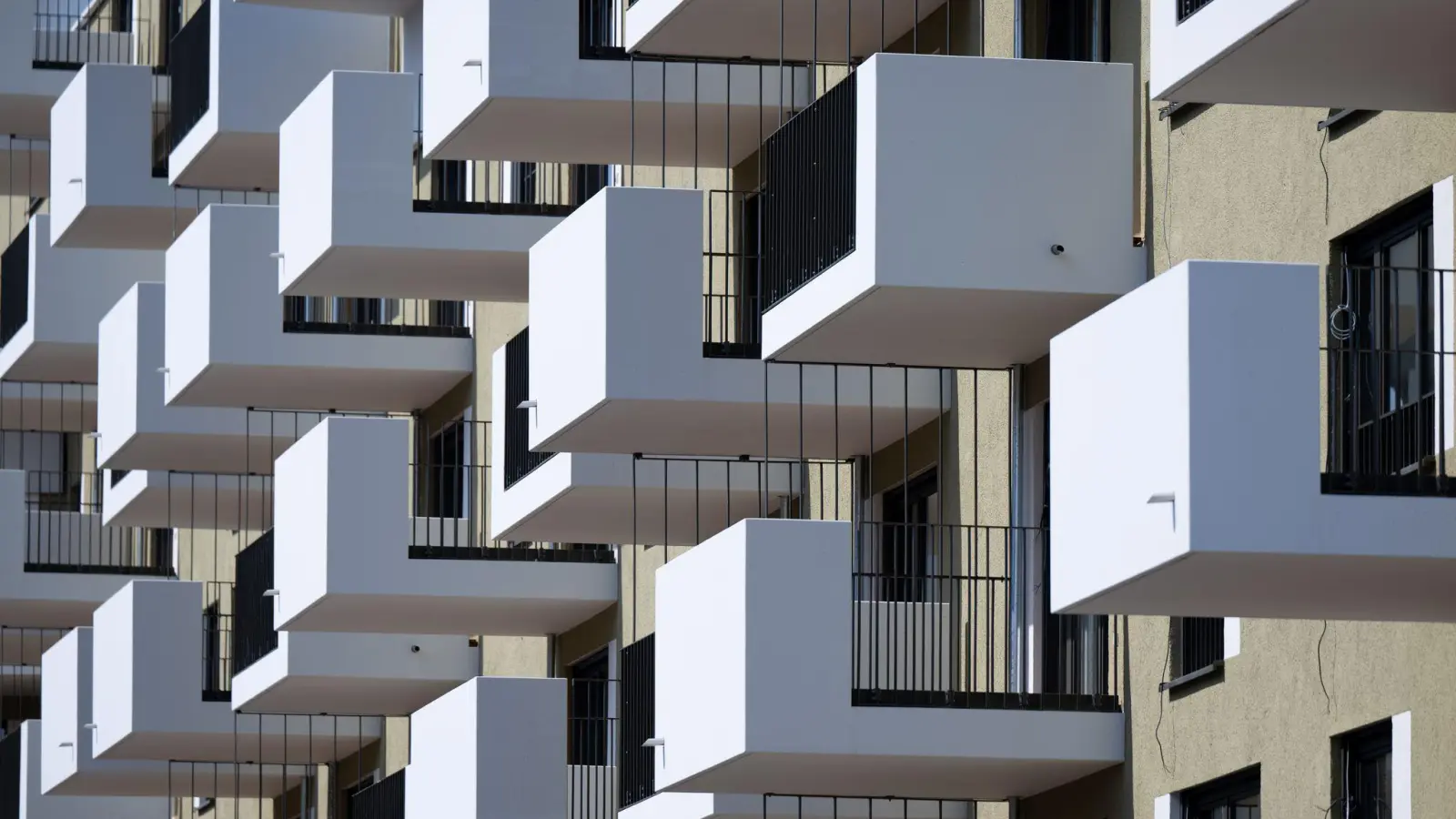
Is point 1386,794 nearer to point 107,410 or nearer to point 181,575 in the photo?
point 107,410

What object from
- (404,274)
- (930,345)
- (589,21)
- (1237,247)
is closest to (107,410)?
(404,274)

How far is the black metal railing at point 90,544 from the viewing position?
42.6 m

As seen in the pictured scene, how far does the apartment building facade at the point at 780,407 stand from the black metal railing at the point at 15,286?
9.57 feet

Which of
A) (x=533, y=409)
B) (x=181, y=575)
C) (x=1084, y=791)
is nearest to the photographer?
(x=1084, y=791)

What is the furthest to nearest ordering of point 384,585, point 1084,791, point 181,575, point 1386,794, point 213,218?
point 181,575
point 213,218
point 384,585
point 1084,791
point 1386,794

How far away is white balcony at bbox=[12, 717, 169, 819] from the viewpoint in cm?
4038

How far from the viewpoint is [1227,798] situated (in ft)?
61.8

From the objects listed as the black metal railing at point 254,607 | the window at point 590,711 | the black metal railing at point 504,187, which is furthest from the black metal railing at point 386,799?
the black metal railing at point 504,187

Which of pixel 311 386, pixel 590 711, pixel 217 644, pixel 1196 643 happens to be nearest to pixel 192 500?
pixel 217 644

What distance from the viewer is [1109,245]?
1961cm

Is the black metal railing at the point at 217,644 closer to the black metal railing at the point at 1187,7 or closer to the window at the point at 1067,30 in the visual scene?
the window at the point at 1067,30

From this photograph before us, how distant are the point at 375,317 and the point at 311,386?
3.27m

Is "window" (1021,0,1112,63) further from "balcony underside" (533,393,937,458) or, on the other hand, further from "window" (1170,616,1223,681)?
"window" (1170,616,1223,681)

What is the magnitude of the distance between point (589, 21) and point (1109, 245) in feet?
25.2
